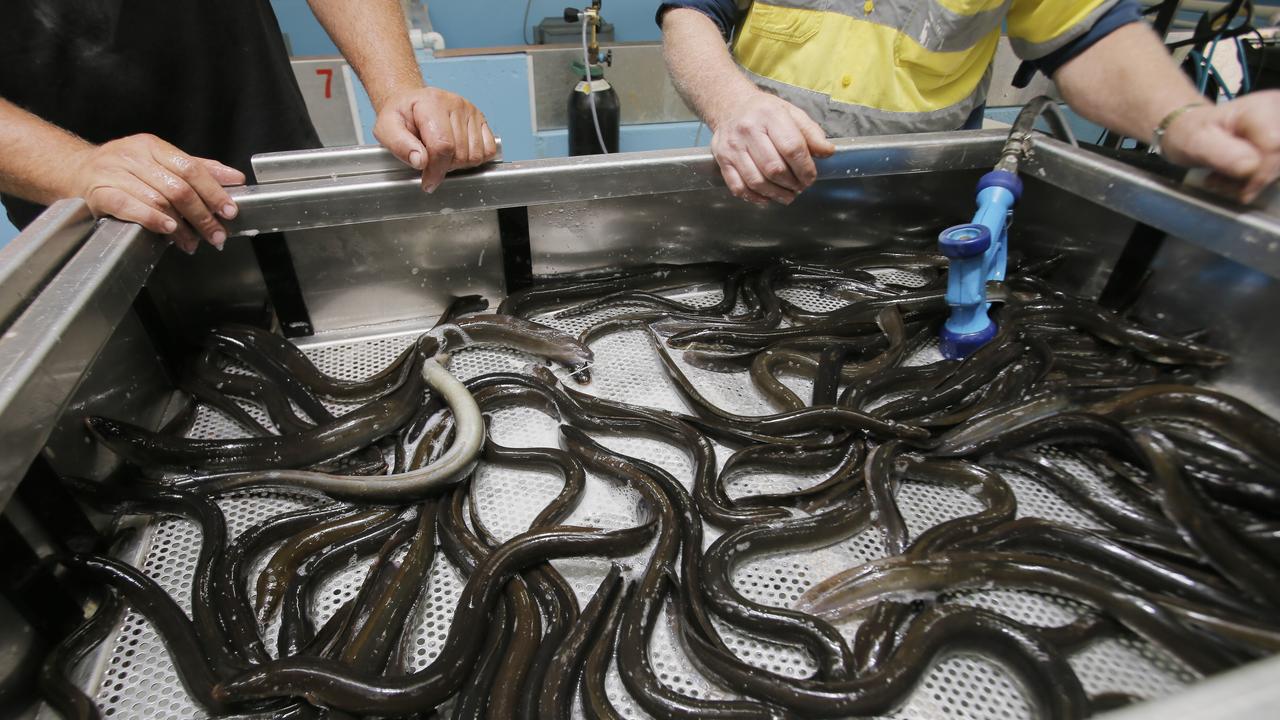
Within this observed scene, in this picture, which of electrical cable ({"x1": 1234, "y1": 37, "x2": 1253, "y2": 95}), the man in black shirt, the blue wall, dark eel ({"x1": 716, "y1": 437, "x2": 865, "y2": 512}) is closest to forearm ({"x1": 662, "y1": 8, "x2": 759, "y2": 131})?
the man in black shirt

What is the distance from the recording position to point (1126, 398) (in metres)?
1.19

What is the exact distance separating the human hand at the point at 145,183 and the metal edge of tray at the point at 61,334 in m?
0.03

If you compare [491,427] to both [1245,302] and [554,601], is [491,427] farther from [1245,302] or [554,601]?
[1245,302]

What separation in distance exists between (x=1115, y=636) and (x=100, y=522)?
1.60 metres

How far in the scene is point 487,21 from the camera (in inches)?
130

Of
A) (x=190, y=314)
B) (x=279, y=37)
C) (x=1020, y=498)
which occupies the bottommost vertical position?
(x=1020, y=498)

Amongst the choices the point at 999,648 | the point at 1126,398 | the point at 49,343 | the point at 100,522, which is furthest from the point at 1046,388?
the point at 100,522

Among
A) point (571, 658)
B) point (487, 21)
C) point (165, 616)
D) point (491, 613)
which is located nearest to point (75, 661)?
point (165, 616)

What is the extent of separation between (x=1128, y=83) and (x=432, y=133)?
58.3 inches

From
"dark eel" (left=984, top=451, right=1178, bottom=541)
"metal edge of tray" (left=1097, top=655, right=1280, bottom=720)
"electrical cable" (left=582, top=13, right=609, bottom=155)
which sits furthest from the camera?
"electrical cable" (left=582, top=13, right=609, bottom=155)

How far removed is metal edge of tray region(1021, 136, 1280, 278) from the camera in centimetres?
107

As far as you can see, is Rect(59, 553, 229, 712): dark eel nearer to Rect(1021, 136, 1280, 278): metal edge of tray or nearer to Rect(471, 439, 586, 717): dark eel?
Rect(471, 439, 586, 717): dark eel

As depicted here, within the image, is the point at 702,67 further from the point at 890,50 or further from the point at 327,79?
the point at 327,79

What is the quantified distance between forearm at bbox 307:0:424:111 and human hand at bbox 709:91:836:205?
74 centimetres
